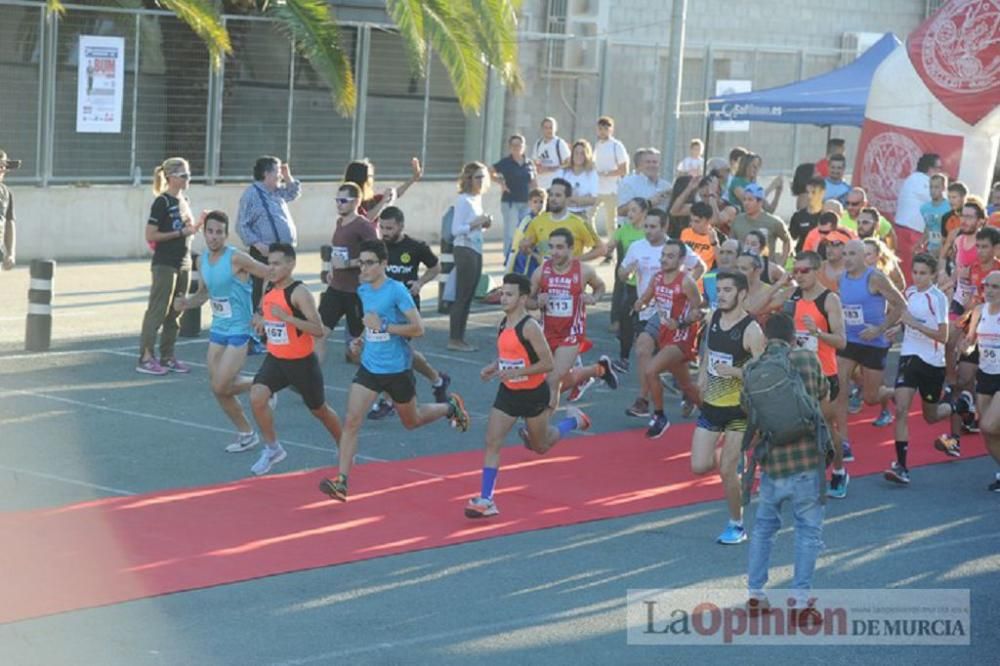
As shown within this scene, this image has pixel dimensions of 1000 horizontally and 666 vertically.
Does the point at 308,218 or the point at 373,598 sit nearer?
the point at 373,598

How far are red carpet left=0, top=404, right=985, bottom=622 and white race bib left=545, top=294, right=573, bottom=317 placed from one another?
106 cm

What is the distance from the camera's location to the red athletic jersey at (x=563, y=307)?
45.4 feet

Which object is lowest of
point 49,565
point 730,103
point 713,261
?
point 49,565

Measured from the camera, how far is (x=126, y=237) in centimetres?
2295

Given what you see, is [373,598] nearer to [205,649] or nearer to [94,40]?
[205,649]

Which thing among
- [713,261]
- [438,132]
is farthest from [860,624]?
[438,132]

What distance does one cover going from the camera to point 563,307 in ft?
45.3

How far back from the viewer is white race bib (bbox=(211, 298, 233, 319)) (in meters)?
12.9

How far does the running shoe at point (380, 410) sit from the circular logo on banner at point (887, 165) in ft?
29.2

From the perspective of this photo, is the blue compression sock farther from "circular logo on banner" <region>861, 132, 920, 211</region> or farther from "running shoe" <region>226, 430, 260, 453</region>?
"circular logo on banner" <region>861, 132, 920, 211</region>

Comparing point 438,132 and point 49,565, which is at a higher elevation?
point 438,132

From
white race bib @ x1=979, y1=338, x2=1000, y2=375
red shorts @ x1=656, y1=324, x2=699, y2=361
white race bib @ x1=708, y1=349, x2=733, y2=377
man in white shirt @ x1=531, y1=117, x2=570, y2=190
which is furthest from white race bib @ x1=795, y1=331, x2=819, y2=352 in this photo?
man in white shirt @ x1=531, y1=117, x2=570, y2=190

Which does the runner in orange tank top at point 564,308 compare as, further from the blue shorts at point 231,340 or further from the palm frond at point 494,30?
the palm frond at point 494,30

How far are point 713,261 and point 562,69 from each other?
1310 cm
